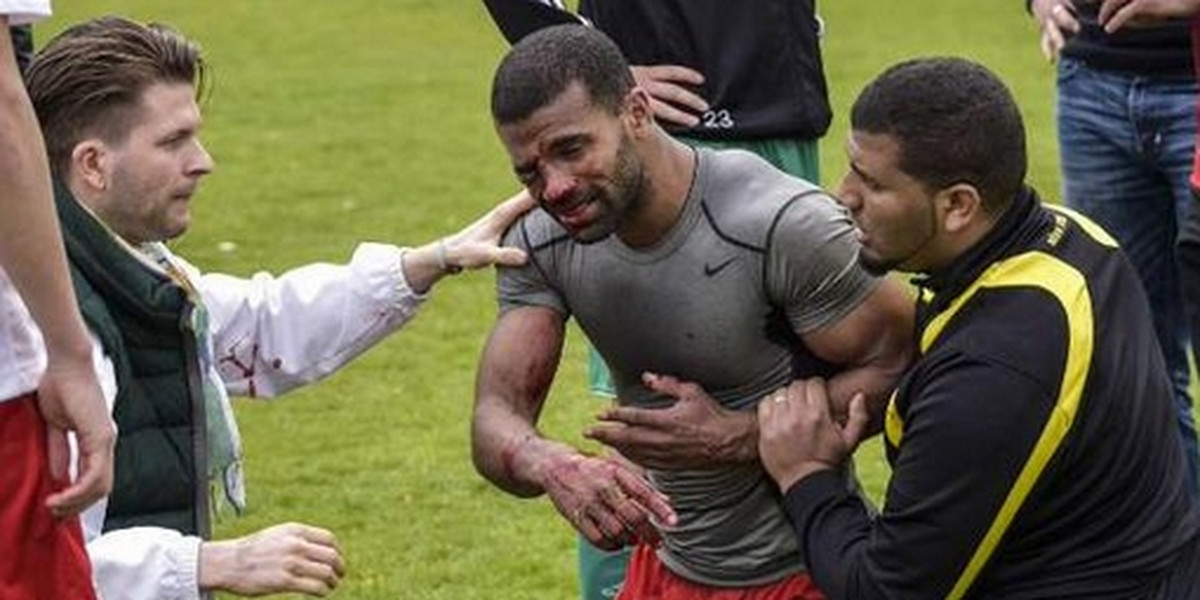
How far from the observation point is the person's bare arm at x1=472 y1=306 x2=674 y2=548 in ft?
16.1

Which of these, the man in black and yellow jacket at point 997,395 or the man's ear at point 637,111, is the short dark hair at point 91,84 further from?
the man in black and yellow jacket at point 997,395

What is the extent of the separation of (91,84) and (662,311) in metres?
1.14

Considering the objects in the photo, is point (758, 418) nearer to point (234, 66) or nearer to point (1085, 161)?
point (1085, 161)

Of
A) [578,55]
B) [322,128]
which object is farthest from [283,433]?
[322,128]

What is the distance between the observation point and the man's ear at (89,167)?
197 inches

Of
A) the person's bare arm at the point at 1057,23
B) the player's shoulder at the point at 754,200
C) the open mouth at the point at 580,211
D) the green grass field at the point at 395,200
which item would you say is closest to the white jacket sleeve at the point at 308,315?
the open mouth at the point at 580,211

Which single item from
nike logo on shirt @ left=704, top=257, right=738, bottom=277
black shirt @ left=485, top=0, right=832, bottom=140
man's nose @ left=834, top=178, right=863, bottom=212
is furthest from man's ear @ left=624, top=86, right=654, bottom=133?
black shirt @ left=485, top=0, right=832, bottom=140

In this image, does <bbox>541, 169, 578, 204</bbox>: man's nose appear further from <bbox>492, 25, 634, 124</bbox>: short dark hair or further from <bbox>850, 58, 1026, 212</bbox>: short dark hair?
<bbox>850, 58, 1026, 212</bbox>: short dark hair

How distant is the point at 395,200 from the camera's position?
14883 mm

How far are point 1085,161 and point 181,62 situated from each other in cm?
281

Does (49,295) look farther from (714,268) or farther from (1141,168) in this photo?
(1141,168)

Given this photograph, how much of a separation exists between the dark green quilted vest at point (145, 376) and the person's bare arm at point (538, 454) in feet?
1.91

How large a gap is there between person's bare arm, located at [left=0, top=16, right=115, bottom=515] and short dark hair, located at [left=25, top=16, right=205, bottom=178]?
0.82 m

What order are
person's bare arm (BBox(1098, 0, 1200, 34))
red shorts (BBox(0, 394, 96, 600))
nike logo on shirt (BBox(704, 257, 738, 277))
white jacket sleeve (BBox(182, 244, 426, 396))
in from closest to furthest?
1. red shorts (BBox(0, 394, 96, 600))
2. nike logo on shirt (BBox(704, 257, 738, 277))
3. white jacket sleeve (BBox(182, 244, 426, 396))
4. person's bare arm (BBox(1098, 0, 1200, 34))
